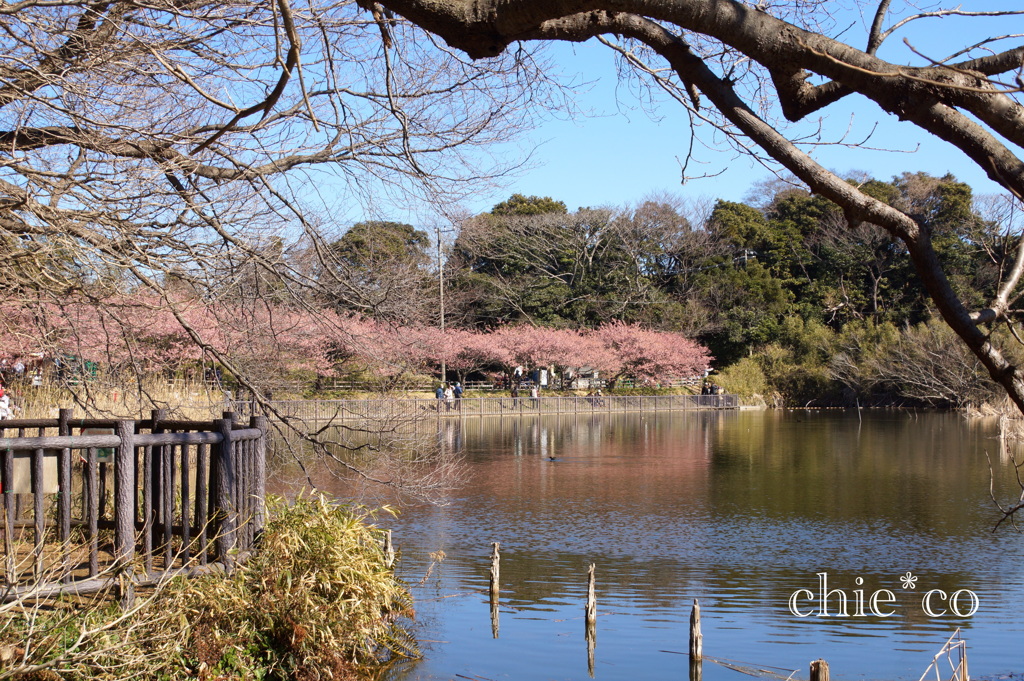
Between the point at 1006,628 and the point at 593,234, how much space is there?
3782 cm

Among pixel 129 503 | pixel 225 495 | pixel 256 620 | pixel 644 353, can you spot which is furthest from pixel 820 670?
pixel 644 353

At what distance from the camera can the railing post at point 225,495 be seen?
5680mm

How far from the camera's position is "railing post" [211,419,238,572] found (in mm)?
5680

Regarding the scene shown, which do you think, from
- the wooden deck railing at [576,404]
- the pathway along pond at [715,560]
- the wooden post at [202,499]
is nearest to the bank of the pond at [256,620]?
the wooden post at [202,499]

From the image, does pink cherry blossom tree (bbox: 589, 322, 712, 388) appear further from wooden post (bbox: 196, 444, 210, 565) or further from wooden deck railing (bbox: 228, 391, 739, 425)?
wooden post (bbox: 196, 444, 210, 565)

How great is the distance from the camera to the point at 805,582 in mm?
10688

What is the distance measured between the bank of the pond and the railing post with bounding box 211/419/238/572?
0.16m

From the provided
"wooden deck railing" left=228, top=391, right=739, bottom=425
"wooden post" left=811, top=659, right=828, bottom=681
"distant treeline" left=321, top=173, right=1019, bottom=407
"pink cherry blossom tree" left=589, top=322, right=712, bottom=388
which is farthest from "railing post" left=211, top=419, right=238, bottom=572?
"pink cherry blossom tree" left=589, top=322, right=712, bottom=388

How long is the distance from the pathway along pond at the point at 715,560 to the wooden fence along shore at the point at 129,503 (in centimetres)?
221

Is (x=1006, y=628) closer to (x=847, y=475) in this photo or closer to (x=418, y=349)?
(x=418, y=349)

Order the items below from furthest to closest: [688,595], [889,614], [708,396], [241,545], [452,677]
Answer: [708,396]
[688,595]
[889,614]
[452,677]
[241,545]

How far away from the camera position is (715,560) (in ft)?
38.4

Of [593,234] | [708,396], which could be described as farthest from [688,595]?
[593,234]

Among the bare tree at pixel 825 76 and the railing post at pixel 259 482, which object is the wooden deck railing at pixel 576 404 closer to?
the railing post at pixel 259 482
